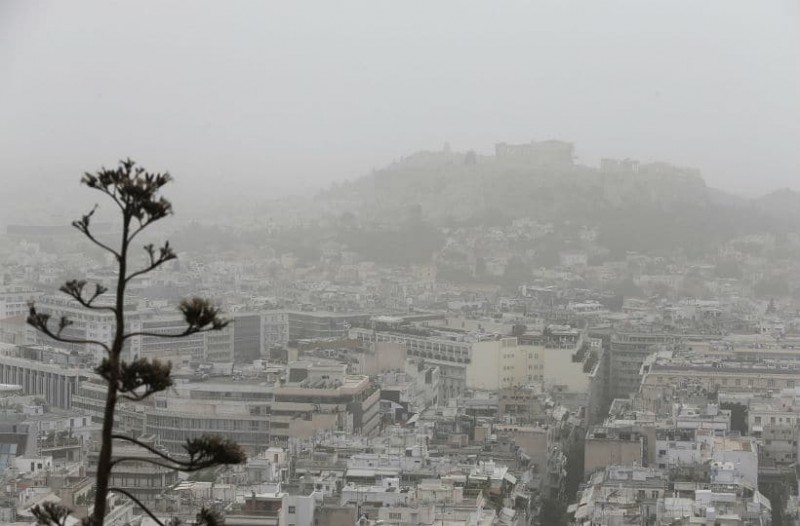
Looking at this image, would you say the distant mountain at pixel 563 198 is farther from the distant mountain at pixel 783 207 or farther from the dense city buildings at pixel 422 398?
the dense city buildings at pixel 422 398

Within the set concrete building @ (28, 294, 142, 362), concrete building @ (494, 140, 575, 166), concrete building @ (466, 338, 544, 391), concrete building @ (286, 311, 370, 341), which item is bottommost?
concrete building @ (466, 338, 544, 391)

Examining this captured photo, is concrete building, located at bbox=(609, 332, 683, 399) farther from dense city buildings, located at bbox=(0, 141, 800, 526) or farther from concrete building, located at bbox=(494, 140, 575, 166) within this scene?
concrete building, located at bbox=(494, 140, 575, 166)

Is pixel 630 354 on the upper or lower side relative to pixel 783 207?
lower

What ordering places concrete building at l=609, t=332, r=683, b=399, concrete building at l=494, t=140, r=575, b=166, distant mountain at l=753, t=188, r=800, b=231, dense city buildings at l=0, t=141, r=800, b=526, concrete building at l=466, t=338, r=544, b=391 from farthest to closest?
concrete building at l=494, t=140, r=575, b=166, distant mountain at l=753, t=188, r=800, b=231, concrete building at l=609, t=332, r=683, b=399, concrete building at l=466, t=338, r=544, b=391, dense city buildings at l=0, t=141, r=800, b=526

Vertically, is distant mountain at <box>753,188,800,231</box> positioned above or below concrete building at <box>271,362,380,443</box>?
above

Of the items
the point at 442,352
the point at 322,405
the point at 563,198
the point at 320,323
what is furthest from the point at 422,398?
the point at 563,198

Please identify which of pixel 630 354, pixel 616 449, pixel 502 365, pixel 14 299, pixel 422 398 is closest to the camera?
pixel 616 449

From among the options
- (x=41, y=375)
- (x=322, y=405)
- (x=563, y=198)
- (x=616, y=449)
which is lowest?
(x=616, y=449)

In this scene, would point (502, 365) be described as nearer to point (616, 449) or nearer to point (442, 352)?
point (442, 352)

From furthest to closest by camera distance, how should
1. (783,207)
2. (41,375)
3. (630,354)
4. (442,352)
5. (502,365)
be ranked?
(783,207), (630,354), (442,352), (502,365), (41,375)

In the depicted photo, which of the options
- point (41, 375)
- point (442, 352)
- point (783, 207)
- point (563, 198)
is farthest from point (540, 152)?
point (41, 375)

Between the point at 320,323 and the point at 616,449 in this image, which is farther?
the point at 320,323

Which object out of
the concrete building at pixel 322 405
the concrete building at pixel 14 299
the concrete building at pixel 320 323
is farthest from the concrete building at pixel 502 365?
the concrete building at pixel 14 299

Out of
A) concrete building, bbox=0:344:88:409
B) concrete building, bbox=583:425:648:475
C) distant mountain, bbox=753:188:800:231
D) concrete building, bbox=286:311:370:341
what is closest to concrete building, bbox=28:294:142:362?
concrete building, bbox=0:344:88:409
